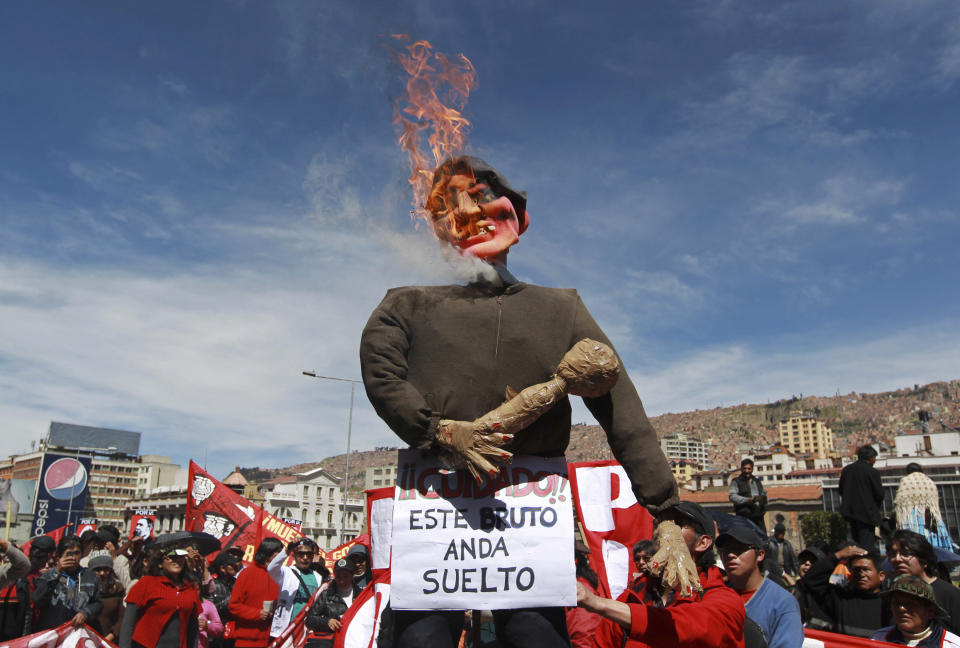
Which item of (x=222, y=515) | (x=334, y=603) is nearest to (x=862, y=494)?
(x=334, y=603)

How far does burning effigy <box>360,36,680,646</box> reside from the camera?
312 cm

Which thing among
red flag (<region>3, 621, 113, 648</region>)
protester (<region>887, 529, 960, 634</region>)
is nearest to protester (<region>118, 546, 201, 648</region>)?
red flag (<region>3, 621, 113, 648</region>)

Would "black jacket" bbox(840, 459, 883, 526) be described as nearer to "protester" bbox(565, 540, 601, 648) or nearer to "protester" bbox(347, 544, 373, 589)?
"protester" bbox(565, 540, 601, 648)

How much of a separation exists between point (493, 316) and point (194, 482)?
38.4 ft

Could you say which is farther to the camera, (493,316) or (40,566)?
(40,566)

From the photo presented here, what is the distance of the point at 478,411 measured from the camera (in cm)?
331

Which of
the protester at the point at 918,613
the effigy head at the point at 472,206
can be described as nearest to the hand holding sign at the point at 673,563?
the effigy head at the point at 472,206

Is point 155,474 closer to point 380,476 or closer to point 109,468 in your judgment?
point 109,468

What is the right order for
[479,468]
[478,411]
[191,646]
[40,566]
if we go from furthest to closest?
[40,566] → [191,646] → [478,411] → [479,468]

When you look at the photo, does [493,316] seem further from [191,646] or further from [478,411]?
[191,646]

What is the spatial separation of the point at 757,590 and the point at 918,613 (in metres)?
0.98

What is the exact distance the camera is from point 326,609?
830 cm

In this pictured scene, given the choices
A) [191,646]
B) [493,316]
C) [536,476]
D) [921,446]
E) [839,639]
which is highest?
[921,446]

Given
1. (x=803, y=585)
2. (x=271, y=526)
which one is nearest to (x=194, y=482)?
(x=271, y=526)
